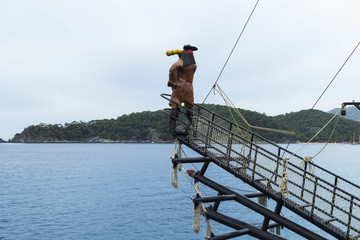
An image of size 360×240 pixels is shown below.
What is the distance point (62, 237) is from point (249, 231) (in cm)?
1525

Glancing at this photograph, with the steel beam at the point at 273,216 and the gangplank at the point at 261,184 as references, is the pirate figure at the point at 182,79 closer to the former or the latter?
the gangplank at the point at 261,184

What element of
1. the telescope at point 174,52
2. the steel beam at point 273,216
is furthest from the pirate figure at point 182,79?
the steel beam at point 273,216

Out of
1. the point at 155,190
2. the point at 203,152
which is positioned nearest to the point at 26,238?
the point at 203,152

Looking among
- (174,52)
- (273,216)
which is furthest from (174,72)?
(273,216)

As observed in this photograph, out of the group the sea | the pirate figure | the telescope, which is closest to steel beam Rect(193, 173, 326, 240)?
the pirate figure

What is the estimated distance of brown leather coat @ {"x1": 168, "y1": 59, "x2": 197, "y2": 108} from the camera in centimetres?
908

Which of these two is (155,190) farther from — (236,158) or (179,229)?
(236,158)

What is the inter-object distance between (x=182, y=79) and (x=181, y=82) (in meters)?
0.11

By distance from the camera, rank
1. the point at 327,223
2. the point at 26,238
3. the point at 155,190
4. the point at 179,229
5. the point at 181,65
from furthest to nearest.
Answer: the point at 155,190 < the point at 179,229 < the point at 26,238 < the point at 181,65 < the point at 327,223

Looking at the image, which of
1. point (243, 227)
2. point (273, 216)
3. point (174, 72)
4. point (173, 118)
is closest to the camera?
point (273, 216)

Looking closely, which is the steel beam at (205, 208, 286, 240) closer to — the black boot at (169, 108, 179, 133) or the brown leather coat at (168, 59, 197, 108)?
the black boot at (169, 108, 179, 133)

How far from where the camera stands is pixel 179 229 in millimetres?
21594

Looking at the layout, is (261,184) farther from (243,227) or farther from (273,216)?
(243,227)

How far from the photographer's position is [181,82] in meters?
9.16
